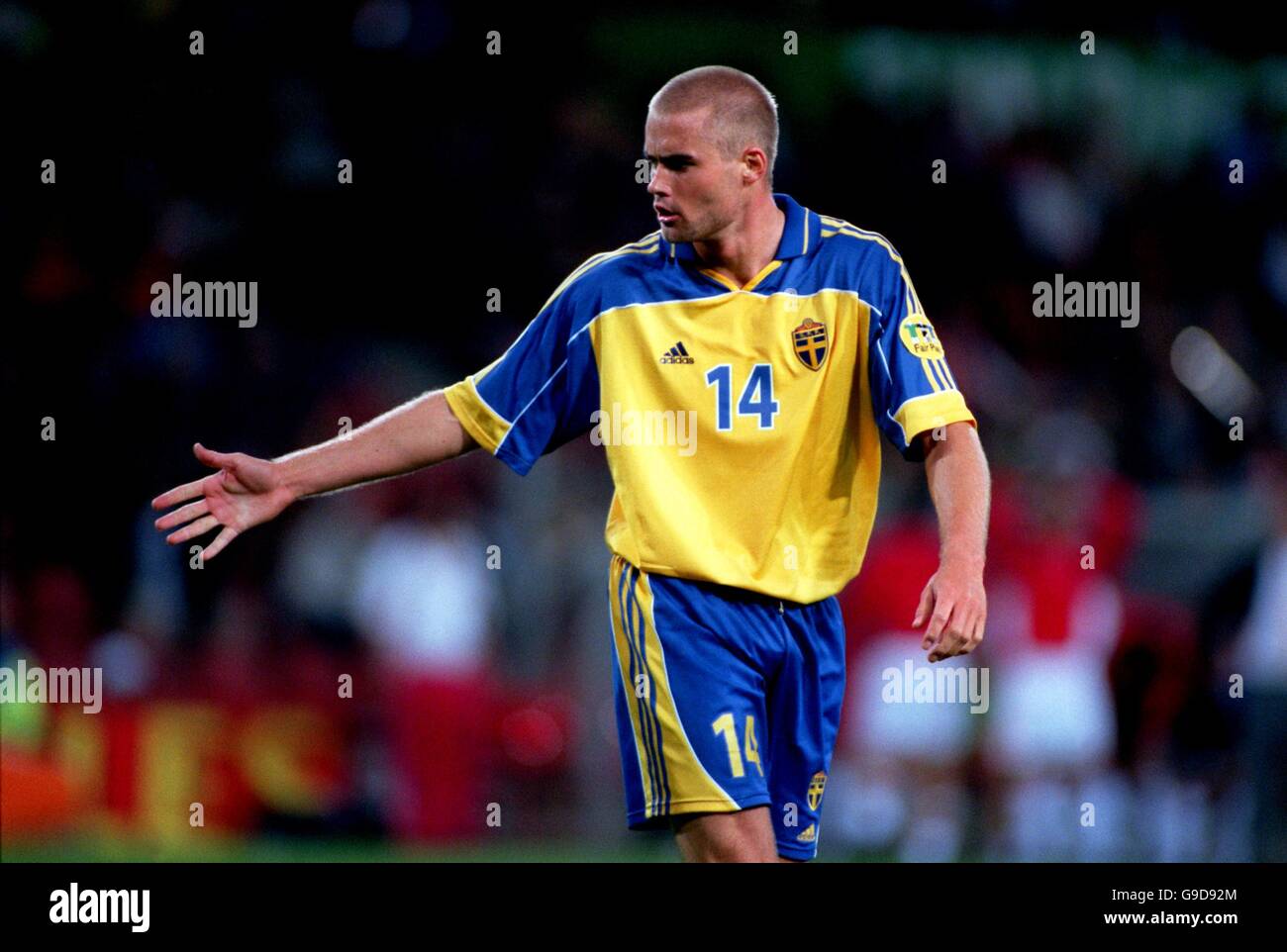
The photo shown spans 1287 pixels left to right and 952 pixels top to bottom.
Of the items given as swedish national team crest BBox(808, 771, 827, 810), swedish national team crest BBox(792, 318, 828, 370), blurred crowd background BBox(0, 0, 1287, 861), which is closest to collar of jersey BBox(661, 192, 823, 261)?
swedish national team crest BBox(792, 318, 828, 370)

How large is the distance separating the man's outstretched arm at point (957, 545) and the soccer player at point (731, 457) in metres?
0.01

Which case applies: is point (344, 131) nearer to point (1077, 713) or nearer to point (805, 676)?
point (1077, 713)

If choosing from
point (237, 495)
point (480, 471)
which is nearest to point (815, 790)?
point (237, 495)

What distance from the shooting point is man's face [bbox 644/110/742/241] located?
17.1 feet

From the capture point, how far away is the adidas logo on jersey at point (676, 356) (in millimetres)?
5340

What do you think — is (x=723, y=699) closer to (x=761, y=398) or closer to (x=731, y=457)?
(x=731, y=457)

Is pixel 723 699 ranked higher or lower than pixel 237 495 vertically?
lower

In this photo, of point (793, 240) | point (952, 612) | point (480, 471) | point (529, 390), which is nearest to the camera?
point (952, 612)

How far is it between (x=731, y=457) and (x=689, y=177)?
760 millimetres

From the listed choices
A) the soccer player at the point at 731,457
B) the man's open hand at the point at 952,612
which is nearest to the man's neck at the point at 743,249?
the soccer player at the point at 731,457

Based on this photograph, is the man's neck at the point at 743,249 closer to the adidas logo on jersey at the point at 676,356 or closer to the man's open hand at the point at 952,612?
the adidas logo on jersey at the point at 676,356

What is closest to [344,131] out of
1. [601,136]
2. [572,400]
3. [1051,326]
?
[601,136]

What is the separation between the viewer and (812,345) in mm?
5293

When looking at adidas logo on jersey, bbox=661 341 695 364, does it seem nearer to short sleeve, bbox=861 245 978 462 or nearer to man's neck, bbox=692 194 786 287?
man's neck, bbox=692 194 786 287
